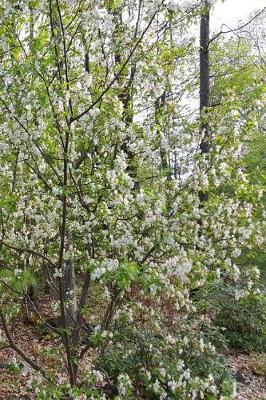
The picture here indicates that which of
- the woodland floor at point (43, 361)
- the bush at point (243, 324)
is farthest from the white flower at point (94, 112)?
the bush at point (243, 324)

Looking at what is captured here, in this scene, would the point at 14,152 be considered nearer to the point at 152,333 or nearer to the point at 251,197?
the point at 251,197

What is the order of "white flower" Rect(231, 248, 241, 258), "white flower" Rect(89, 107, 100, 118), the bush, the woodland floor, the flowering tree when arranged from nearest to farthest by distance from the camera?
the flowering tree
"white flower" Rect(89, 107, 100, 118)
"white flower" Rect(231, 248, 241, 258)
the woodland floor
the bush

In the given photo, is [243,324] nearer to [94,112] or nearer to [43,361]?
[43,361]

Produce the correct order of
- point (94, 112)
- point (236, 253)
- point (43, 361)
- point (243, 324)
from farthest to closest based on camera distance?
point (243, 324), point (43, 361), point (236, 253), point (94, 112)

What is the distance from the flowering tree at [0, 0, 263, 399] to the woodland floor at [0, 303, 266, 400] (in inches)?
64.7

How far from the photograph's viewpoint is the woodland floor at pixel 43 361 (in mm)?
5512

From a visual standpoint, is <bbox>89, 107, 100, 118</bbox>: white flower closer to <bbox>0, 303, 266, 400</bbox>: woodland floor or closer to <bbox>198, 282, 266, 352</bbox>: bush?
<bbox>0, 303, 266, 400</bbox>: woodland floor

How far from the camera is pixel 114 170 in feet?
11.9

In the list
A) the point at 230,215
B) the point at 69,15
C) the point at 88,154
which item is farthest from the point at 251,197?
the point at 69,15

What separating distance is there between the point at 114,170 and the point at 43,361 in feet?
Result: 9.35

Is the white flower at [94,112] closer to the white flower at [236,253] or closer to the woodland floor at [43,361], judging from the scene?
the white flower at [236,253]

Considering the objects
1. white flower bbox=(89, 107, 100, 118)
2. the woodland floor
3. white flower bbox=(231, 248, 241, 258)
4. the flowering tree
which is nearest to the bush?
the woodland floor

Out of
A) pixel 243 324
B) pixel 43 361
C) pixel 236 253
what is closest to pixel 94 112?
pixel 236 253

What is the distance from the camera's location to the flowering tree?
11.1 feet
